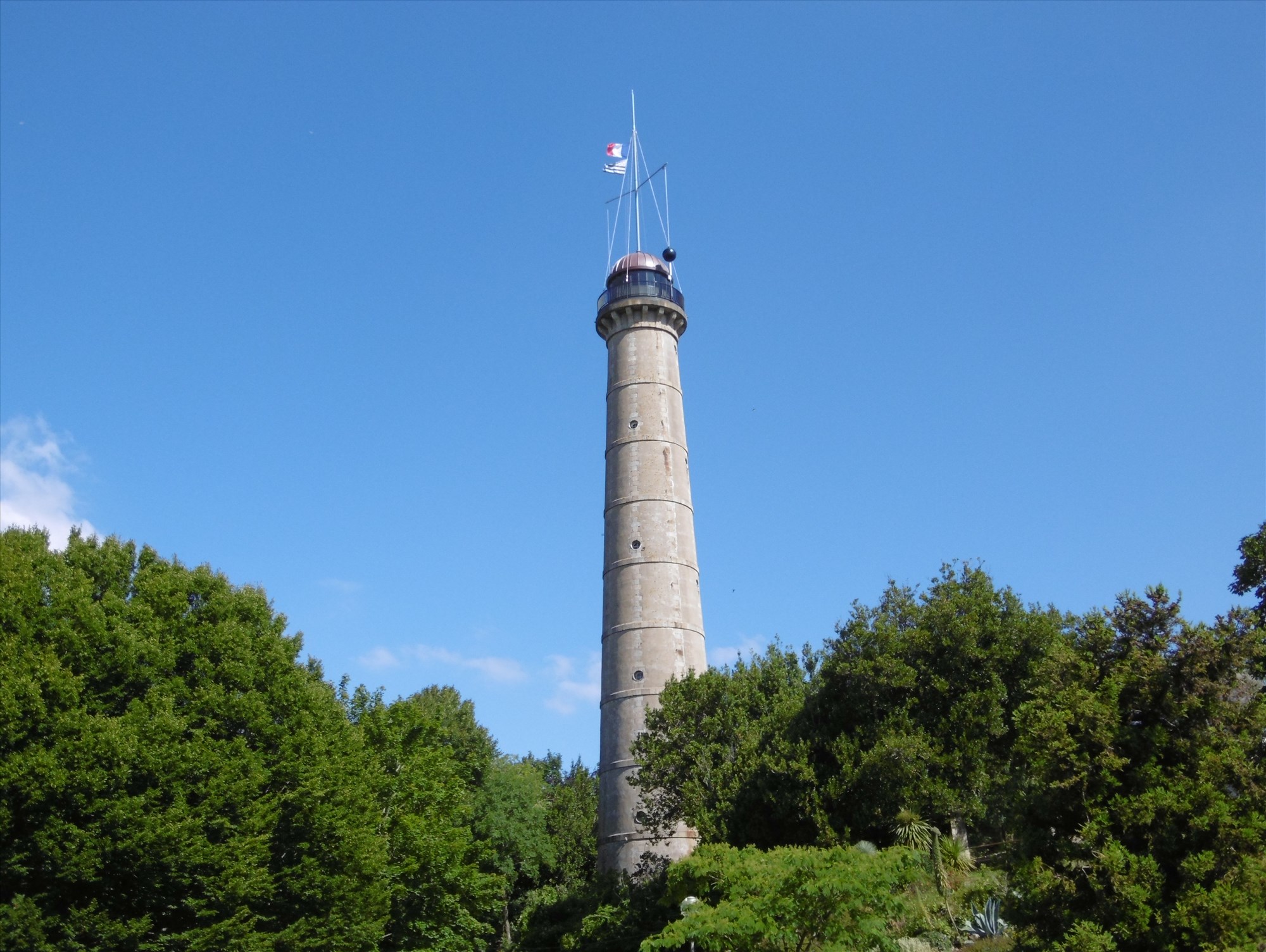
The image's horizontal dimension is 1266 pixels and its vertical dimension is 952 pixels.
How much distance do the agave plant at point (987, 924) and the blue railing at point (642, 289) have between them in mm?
22986

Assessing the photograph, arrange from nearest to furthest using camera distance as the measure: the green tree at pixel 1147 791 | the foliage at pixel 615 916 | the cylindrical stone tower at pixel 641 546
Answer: the green tree at pixel 1147 791 → the foliage at pixel 615 916 → the cylindrical stone tower at pixel 641 546

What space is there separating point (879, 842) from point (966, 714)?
345 cm

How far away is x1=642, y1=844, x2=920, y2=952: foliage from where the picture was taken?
1791cm

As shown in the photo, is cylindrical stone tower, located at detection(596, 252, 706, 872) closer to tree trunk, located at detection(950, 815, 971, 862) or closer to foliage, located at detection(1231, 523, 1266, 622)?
tree trunk, located at detection(950, 815, 971, 862)

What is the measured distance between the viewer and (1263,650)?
15.7m

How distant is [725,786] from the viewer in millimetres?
26750

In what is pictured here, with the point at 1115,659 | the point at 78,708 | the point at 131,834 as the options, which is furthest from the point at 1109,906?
the point at 78,708

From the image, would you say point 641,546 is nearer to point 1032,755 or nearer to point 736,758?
point 736,758

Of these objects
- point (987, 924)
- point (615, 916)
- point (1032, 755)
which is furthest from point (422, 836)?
point (1032, 755)

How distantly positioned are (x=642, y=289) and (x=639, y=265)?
6.35ft

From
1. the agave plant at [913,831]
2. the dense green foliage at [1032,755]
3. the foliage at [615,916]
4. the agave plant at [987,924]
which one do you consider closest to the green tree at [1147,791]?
the dense green foliage at [1032,755]

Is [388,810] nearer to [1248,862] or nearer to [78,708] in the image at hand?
[78,708]

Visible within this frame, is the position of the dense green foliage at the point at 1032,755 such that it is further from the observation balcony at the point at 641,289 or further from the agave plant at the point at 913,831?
the observation balcony at the point at 641,289

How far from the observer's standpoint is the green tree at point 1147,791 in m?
14.6
